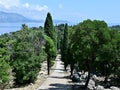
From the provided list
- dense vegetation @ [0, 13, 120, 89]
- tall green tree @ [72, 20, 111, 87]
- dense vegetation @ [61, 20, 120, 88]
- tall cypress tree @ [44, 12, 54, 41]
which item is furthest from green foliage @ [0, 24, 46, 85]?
tall cypress tree @ [44, 12, 54, 41]

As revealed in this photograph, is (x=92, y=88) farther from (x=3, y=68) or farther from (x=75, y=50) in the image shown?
(x=3, y=68)

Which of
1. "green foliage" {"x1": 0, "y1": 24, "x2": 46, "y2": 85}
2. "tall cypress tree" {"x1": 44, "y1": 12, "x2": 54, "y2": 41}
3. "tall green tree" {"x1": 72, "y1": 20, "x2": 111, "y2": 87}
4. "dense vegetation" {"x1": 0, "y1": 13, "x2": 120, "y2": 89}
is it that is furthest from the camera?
"tall cypress tree" {"x1": 44, "y1": 12, "x2": 54, "y2": 41}

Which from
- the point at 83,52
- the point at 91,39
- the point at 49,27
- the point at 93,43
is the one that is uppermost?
the point at 49,27

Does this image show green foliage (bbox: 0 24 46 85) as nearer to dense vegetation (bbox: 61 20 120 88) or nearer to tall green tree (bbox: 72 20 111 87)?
dense vegetation (bbox: 61 20 120 88)

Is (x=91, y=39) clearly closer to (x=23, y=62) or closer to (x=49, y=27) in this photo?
(x=23, y=62)

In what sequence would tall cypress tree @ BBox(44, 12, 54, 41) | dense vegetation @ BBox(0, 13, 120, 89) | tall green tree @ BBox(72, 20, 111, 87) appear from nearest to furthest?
tall green tree @ BBox(72, 20, 111, 87) → dense vegetation @ BBox(0, 13, 120, 89) → tall cypress tree @ BBox(44, 12, 54, 41)

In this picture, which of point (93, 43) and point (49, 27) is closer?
point (93, 43)

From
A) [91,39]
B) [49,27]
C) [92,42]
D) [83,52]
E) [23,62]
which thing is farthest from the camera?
[49,27]

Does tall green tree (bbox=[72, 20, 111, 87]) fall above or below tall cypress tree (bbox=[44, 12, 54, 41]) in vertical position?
below

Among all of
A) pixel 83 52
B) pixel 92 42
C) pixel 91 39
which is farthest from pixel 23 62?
pixel 91 39

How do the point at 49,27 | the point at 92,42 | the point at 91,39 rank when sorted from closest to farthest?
the point at 91,39
the point at 92,42
the point at 49,27

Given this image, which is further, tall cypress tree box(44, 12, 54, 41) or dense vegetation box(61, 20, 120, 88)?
tall cypress tree box(44, 12, 54, 41)

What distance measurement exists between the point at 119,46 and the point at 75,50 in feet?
20.2

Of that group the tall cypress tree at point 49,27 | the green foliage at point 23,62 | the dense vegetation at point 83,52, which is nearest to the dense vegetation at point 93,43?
the dense vegetation at point 83,52
